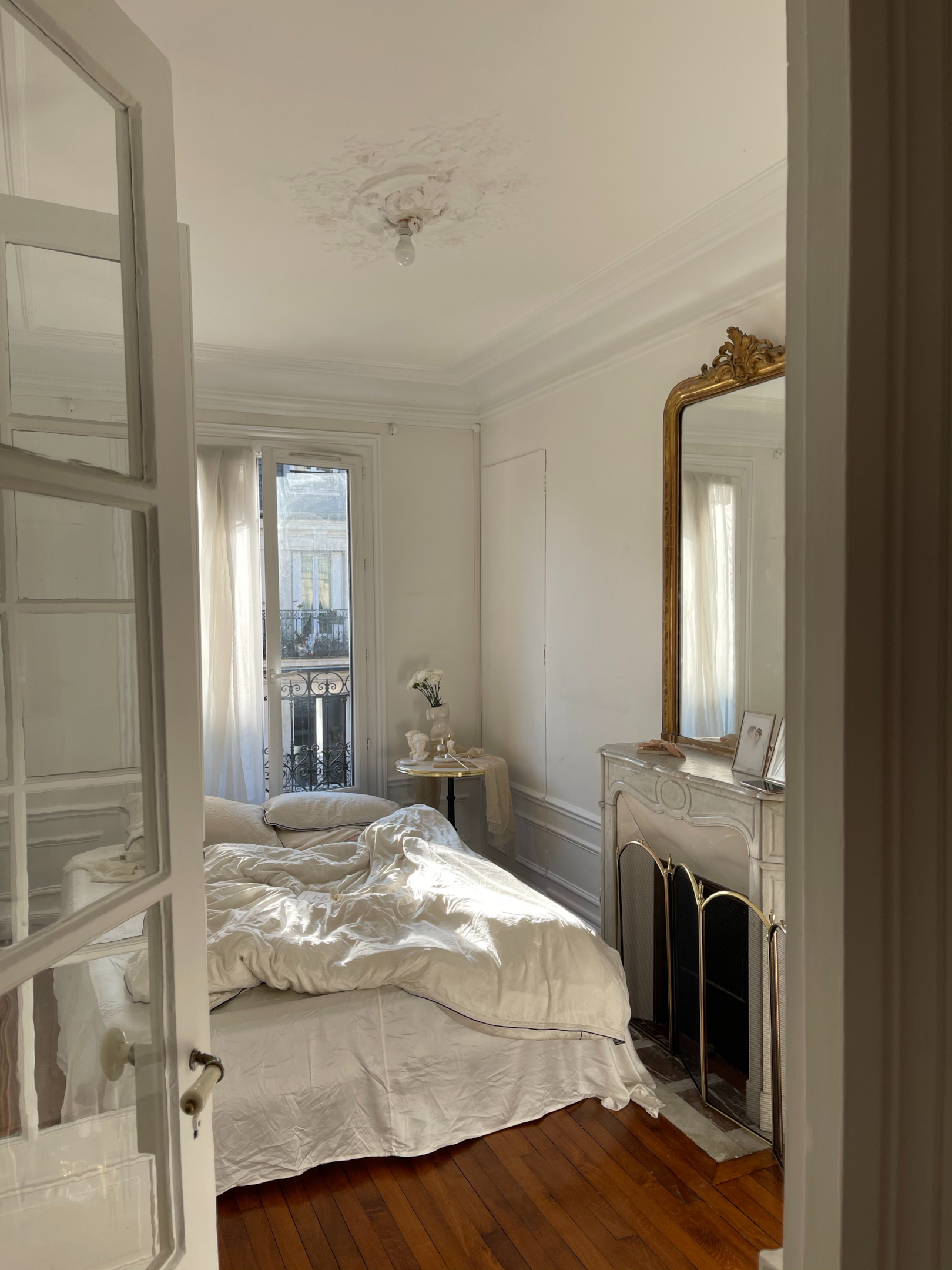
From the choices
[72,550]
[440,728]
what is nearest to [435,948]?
[72,550]

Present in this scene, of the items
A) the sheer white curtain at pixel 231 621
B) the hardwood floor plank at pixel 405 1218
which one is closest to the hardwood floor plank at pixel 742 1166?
the hardwood floor plank at pixel 405 1218

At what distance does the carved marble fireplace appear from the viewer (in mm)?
2365

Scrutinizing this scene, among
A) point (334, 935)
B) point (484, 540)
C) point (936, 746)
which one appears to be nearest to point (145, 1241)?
point (936, 746)

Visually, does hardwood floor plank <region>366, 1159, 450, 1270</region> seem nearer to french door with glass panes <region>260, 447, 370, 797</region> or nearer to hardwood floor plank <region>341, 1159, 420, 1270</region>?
hardwood floor plank <region>341, 1159, 420, 1270</region>

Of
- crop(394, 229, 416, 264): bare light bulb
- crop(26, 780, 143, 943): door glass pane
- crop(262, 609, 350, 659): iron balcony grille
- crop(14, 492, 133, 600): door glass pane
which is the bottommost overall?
crop(26, 780, 143, 943): door glass pane

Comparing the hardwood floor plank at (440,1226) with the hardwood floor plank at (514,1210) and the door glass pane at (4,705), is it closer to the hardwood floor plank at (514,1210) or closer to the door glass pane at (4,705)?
the hardwood floor plank at (514,1210)

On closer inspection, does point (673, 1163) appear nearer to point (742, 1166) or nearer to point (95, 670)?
point (742, 1166)

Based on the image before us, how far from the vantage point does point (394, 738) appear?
4.76 m

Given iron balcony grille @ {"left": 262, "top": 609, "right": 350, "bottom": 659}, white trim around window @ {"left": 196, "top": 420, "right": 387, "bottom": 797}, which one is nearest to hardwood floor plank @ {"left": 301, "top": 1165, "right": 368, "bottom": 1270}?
white trim around window @ {"left": 196, "top": 420, "right": 387, "bottom": 797}

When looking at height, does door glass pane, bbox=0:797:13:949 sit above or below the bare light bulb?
below

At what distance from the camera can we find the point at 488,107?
210cm

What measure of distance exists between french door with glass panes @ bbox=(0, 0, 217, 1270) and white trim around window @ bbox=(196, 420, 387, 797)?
11.7 feet

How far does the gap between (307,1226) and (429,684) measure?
289 centimetres

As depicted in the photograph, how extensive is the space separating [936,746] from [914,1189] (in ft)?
0.91
